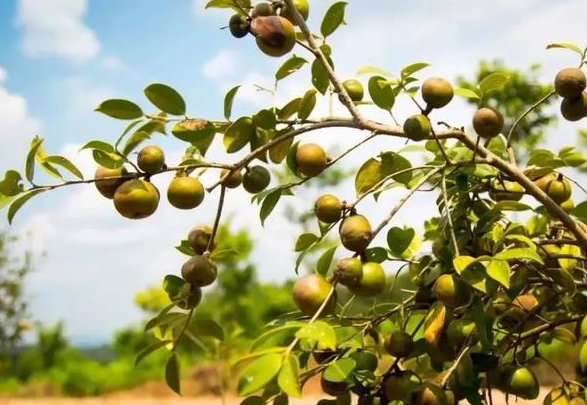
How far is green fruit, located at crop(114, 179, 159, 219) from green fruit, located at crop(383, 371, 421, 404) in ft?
1.05

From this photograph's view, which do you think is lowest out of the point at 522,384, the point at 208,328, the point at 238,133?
the point at 522,384

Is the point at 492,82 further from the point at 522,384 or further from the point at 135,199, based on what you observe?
the point at 135,199

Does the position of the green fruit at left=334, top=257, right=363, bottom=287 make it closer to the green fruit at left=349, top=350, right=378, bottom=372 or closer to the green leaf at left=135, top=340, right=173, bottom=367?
the green fruit at left=349, top=350, right=378, bottom=372

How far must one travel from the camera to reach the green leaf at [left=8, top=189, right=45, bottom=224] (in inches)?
32.5

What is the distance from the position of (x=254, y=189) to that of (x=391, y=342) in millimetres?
236

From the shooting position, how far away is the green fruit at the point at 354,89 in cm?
102

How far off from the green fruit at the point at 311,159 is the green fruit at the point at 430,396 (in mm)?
264

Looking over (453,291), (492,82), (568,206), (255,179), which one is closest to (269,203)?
(255,179)

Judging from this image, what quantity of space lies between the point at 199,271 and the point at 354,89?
35 cm

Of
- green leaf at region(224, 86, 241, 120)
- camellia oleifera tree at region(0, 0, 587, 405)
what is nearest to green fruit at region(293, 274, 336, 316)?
camellia oleifera tree at region(0, 0, 587, 405)

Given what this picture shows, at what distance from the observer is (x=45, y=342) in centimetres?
1046

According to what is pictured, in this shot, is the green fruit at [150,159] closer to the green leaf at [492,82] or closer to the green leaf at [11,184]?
the green leaf at [11,184]

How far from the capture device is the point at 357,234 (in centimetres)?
78

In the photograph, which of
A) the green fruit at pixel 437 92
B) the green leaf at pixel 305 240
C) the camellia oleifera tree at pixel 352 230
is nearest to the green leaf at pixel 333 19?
the camellia oleifera tree at pixel 352 230
